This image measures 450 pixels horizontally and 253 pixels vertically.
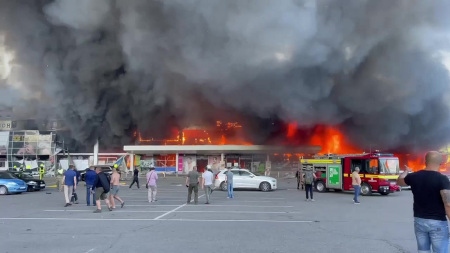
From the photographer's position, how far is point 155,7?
3172 cm

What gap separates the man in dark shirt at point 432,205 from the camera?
15.9 feet

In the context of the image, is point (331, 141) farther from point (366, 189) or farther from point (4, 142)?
point (4, 142)

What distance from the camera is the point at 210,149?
4491cm

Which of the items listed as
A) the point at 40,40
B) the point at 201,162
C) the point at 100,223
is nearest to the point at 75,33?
the point at 40,40

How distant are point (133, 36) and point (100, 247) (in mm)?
26164

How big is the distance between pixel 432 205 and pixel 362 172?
17.7m

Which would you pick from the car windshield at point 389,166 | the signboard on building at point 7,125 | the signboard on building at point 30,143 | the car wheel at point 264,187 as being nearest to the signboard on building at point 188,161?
the signboard on building at point 30,143

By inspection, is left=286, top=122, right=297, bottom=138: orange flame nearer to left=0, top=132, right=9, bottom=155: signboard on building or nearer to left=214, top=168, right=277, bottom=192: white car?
left=214, top=168, right=277, bottom=192: white car

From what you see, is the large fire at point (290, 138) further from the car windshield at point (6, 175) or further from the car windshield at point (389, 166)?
the car windshield at point (6, 175)

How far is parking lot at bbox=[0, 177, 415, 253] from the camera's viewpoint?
8008 mm

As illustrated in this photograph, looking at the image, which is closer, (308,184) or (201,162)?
(308,184)

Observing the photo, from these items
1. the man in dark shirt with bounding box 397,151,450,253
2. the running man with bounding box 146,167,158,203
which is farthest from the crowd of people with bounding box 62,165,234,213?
the man in dark shirt with bounding box 397,151,450,253

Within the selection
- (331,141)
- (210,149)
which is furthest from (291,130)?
(210,149)

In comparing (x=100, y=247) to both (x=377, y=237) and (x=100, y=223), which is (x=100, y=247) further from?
(x=377, y=237)
